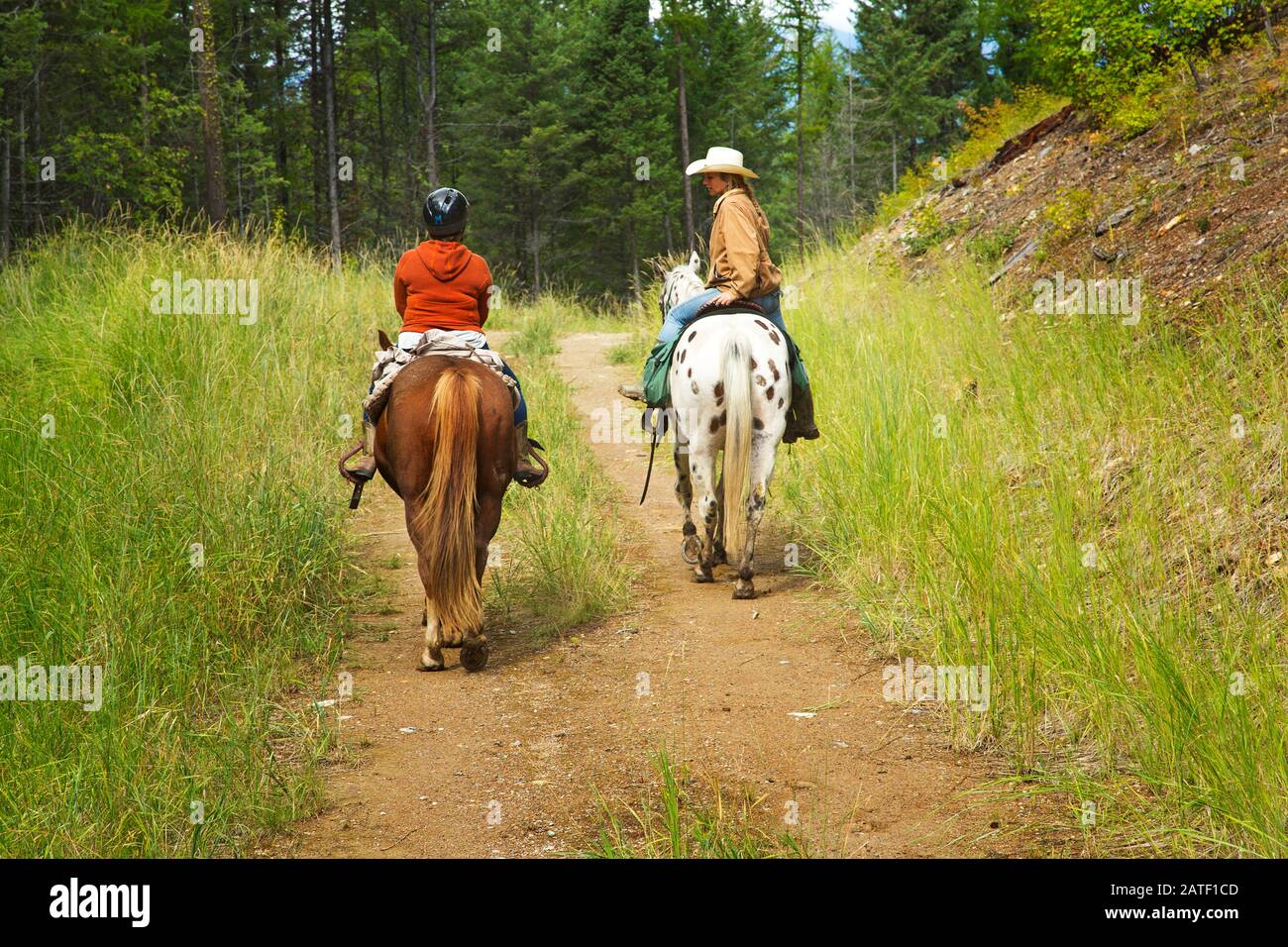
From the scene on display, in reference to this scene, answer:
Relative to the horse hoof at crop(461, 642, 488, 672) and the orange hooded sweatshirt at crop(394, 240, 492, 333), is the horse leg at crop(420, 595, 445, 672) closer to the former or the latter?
the horse hoof at crop(461, 642, 488, 672)

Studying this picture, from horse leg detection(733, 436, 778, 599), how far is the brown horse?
1827 mm

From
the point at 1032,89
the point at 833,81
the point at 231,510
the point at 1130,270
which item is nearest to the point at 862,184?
the point at 833,81

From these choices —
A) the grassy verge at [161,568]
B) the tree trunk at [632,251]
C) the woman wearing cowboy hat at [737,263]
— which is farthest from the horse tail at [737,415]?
the tree trunk at [632,251]

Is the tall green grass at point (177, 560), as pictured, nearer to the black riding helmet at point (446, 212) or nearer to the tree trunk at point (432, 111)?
the black riding helmet at point (446, 212)

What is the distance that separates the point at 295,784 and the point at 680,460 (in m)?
4.38

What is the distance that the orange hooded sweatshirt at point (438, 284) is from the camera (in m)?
6.26

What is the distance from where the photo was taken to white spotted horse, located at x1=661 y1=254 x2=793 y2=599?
686 centimetres

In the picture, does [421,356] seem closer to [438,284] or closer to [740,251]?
[438,284]

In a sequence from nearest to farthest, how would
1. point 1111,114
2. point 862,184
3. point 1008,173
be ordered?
point 1111,114 → point 1008,173 → point 862,184

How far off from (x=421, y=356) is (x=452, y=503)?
968 millimetres

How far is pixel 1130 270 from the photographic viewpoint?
28.9 feet

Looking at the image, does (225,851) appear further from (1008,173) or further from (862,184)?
(862,184)


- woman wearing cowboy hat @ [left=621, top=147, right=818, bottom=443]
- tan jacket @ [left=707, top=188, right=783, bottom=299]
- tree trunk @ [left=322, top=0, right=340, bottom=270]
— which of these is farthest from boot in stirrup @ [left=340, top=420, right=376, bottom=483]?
tree trunk @ [left=322, top=0, right=340, bottom=270]

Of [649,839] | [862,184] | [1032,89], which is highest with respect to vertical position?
[862,184]
